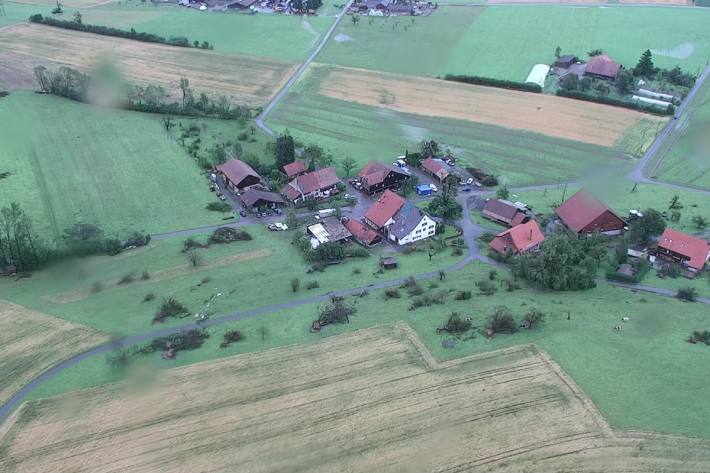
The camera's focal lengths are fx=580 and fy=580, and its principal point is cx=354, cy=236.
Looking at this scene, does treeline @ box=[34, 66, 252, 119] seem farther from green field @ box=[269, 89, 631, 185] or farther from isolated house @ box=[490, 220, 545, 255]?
isolated house @ box=[490, 220, 545, 255]

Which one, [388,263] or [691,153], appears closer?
[388,263]

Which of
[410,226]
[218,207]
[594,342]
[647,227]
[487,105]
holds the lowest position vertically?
[218,207]

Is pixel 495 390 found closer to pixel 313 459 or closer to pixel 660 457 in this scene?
pixel 660 457

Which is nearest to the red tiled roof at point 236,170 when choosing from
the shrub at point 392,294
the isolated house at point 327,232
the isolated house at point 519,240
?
the isolated house at point 327,232

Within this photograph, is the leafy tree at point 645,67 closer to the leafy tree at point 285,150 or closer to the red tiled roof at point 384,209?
the red tiled roof at point 384,209

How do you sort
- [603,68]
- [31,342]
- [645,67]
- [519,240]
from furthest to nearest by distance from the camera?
[603,68], [645,67], [519,240], [31,342]

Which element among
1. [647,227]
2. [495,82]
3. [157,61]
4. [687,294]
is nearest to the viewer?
[687,294]

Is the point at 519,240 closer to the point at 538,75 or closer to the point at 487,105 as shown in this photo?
the point at 487,105

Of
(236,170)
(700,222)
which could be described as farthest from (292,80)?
(700,222)
